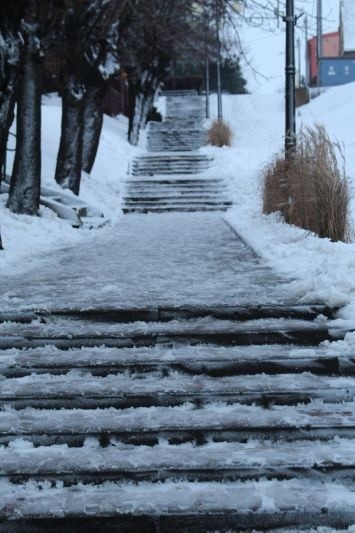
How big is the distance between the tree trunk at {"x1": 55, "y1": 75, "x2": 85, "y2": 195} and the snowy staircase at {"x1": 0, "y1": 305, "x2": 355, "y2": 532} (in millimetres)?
9364

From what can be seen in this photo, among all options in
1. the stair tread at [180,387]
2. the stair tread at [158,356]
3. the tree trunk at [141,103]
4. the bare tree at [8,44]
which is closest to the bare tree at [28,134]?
the bare tree at [8,44]

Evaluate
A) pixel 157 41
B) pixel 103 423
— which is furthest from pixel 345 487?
pixel 157 41

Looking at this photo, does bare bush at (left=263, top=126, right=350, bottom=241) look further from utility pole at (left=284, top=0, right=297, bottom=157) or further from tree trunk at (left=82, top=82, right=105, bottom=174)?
tree trunk at (left=82, top=82, right=105, bottom=174)

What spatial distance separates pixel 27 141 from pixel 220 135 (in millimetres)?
14333

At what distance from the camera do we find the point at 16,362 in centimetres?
368

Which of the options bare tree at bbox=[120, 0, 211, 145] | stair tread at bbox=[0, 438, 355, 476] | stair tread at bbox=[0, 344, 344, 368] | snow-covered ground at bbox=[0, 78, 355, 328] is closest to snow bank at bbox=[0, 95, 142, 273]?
snow-covered ground at bbox=[0, 78, 355, 328]

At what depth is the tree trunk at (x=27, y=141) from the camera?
10.7 m

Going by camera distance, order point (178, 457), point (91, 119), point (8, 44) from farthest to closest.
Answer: point (91, 119), point (8, 44), point (178, 457)

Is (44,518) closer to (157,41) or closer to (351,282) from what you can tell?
(351,282)

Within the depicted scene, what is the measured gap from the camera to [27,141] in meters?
10.7

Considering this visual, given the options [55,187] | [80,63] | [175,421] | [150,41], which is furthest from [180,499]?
[150,41]

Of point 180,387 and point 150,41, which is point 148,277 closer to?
point 180,387

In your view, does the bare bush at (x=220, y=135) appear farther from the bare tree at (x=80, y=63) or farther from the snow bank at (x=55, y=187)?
the bare tree at (x=80, y=63)

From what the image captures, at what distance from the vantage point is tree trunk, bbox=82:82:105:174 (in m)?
15.1
